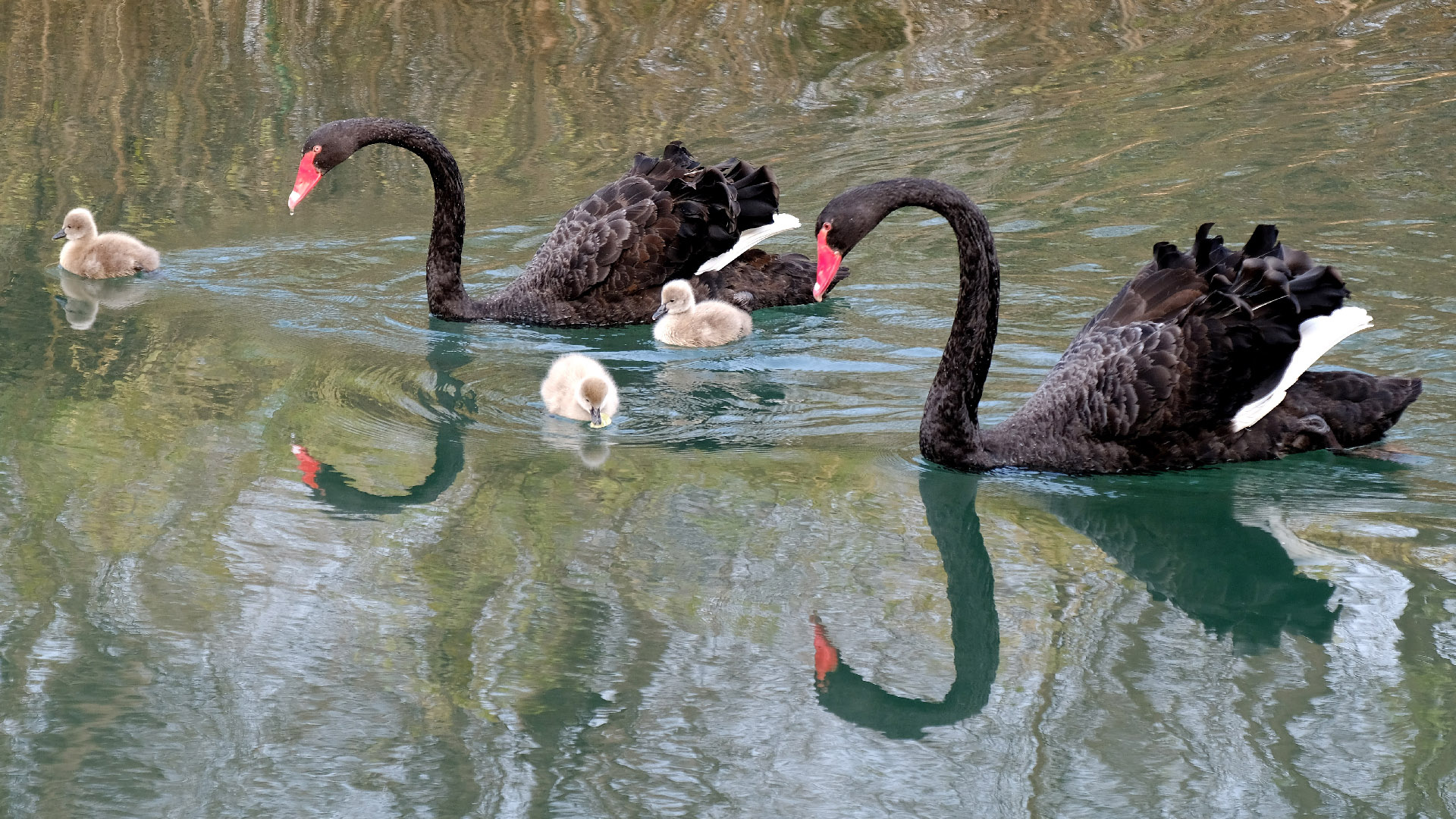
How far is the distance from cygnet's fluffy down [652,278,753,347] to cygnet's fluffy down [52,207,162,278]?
8.53 feet

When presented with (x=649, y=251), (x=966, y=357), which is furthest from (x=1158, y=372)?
(x=649, y=251)

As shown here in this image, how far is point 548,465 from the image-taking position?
200 inches

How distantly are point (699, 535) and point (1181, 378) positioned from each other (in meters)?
1.51

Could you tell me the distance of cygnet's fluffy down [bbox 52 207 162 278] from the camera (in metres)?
7.38

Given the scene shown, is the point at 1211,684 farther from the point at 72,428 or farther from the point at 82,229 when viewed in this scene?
the point at 82,229

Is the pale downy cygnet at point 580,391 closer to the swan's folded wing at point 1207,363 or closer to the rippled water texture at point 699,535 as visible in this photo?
the rippled water texture at point 699,535

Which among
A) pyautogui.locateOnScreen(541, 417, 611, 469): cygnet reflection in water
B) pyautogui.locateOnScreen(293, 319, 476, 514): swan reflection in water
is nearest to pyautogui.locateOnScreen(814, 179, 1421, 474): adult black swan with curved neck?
pyautogui.locateOnScreen(541, 417, 611, 469): cygnet reflection in water

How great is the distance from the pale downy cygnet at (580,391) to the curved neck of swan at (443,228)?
135 centimetres

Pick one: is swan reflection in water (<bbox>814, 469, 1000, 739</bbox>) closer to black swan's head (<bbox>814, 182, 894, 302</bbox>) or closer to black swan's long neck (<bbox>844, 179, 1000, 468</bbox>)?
black swan's long neck (<bbox>844, 179, 1000, 468</bbox>)

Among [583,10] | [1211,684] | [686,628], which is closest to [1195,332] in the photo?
[1211,684]

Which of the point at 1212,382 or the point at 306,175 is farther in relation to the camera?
the point at 306,175

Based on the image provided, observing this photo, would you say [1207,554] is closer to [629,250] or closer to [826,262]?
[826,262]

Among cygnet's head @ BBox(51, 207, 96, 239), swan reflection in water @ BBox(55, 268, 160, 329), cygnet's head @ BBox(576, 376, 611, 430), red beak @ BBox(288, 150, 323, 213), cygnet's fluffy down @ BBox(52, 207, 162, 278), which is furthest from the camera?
cygnet's head @ BBox(51, 207, 96, 239)

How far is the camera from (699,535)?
14.6ft
